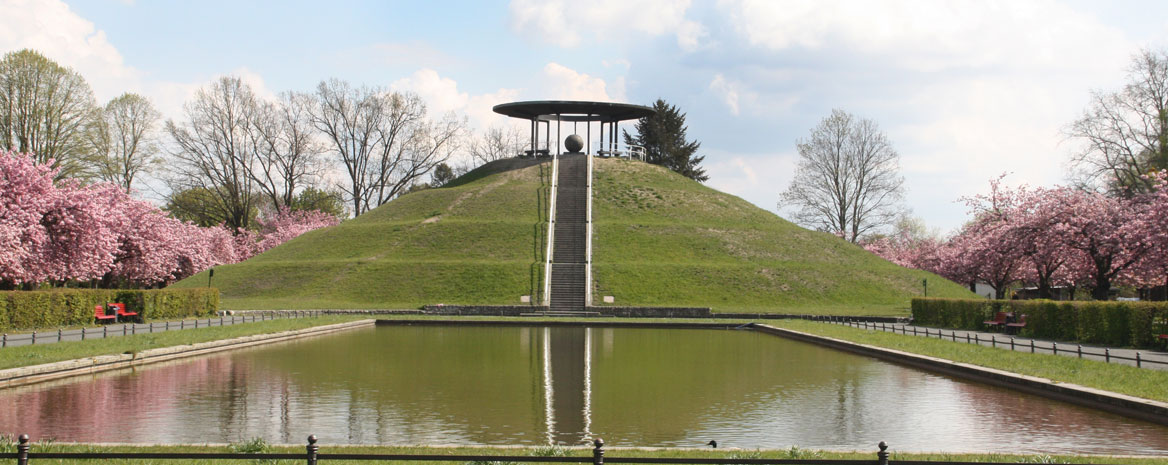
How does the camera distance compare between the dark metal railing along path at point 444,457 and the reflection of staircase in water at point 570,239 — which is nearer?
the dark metal railing along path at point 444,457

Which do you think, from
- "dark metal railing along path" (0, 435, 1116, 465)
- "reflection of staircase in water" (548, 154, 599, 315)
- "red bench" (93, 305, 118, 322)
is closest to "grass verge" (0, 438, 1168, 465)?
"dark metal railing along path" (0, 435, 1116, 465)

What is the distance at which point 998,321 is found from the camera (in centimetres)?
3712

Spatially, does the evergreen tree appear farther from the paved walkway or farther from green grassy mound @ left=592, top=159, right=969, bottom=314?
the paved walkway

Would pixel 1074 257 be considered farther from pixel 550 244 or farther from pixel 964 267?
pixel 550 244

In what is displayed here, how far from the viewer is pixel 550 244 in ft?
209

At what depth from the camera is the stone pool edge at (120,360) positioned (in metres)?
19.3

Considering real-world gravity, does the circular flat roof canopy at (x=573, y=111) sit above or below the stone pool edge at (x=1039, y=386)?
above

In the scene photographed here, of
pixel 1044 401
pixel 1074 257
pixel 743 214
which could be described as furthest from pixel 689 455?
pixel 743 214

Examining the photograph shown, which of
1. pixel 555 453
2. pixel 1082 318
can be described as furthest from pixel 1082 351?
pixel 555 453

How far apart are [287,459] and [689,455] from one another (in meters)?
5.08

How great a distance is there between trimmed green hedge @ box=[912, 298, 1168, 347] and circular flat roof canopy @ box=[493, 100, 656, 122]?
42.6 meters

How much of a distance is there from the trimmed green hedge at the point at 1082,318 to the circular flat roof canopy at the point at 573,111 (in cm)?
4257

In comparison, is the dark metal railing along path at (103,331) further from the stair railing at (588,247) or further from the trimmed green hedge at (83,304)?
the stair railing at (588,247)

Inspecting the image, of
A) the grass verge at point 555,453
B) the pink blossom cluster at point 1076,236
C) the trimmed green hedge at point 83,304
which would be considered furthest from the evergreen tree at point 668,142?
the grass verge at point 555,453
